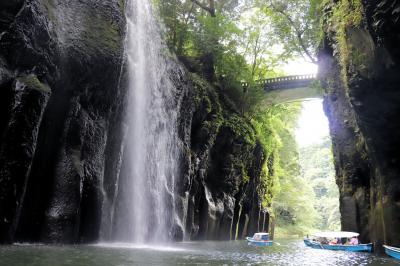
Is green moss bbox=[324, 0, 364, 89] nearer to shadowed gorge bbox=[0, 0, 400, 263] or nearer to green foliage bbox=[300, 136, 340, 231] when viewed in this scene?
shadowed gorge bbox=[0, 0, 400, 263]

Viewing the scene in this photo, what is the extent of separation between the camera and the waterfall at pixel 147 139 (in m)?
18.8

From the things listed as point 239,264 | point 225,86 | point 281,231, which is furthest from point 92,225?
point 281,231

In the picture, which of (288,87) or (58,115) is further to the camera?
(288,87)

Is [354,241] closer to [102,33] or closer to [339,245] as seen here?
[339,245]

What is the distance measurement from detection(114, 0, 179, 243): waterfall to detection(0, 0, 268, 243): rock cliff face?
1699mm

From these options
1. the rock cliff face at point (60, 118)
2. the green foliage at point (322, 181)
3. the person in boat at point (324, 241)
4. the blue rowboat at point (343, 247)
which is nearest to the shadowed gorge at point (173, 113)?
the rock cliff face at point (60, 118)

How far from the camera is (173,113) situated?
2300 cm

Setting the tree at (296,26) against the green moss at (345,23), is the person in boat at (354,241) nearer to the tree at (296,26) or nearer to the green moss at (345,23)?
the green moss at (345,23)

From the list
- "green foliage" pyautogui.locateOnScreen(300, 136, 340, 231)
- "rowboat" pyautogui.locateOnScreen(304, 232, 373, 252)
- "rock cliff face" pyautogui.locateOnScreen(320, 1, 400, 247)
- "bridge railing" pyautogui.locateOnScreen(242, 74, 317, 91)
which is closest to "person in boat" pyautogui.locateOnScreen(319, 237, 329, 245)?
"rowboat" pyautogui.locateOnScreen(304, 232, 373, 252)

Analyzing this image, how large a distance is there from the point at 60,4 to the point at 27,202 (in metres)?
Result: 7.78

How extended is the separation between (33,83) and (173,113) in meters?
11.0

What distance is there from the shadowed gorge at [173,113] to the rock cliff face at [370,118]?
0.05 m

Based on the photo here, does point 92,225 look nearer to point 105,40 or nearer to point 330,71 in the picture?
point 105,40

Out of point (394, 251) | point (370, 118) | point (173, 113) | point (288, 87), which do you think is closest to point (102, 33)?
point (173, 113)
